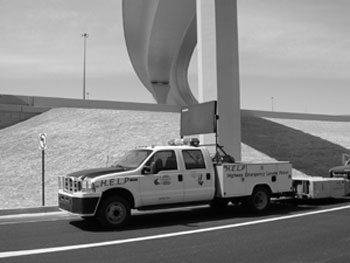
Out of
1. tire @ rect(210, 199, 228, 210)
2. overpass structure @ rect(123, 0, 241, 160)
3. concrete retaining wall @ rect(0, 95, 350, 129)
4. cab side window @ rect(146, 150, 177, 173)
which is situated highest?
overpass structure @ rect(123, 0, 241, 160)

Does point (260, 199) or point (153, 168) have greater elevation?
point (153, 168)

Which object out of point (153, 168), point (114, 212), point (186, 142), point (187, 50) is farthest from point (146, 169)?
point (187, 50)

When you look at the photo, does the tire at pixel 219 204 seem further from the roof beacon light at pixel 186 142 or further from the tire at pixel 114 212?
the tire at pixel 114 212

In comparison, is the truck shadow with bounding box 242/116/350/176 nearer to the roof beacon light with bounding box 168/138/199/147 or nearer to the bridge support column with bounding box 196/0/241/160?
the bridge support column with bounding box 196/0/241/160

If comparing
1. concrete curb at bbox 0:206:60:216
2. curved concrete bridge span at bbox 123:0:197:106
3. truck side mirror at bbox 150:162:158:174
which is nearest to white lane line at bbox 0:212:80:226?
concrete curb at bbox 0:206:60:216

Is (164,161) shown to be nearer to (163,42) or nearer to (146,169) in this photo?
(146,169)

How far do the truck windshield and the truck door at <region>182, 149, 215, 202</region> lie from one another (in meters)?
1.00

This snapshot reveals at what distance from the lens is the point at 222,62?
2292 centimetres

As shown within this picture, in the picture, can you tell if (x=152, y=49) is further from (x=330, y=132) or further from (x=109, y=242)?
(x=109, y=242)

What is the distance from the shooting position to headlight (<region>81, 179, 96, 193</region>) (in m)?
9.34

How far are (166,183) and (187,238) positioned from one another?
6.85ft

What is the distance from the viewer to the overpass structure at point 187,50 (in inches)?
901

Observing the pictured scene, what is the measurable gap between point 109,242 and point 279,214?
522 centimetres

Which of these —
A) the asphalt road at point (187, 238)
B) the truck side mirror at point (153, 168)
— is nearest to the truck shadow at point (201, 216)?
the asphalt road at point (187, 238)
